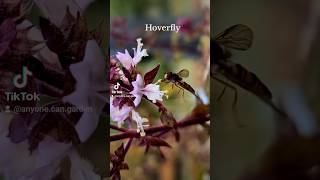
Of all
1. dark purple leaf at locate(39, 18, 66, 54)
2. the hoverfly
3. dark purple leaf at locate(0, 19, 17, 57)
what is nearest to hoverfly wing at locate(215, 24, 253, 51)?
the hoverfly

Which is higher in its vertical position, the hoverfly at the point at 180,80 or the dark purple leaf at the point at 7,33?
the dark purple leaf at the point at 7,33

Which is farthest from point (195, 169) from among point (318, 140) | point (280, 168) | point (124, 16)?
point (124, 16)

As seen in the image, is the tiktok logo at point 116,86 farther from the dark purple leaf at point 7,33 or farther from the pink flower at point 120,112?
the dark purple leaf at point 7,33

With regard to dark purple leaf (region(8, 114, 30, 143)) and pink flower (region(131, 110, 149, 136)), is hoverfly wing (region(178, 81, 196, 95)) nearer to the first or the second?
pink flower (region(131, 110, 149, 136))

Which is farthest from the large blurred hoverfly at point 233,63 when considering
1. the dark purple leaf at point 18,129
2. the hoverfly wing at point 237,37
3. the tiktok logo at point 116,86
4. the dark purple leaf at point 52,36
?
the dark purple leaf at point 18,129

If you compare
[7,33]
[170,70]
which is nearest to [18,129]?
[7,33]

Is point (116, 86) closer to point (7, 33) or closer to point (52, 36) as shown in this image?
point (52, 36)

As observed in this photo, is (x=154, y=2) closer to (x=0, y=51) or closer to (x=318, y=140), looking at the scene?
(x=0, y=51)
